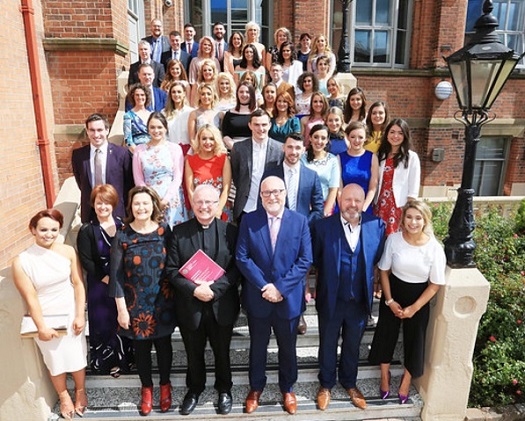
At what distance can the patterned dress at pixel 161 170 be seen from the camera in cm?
429

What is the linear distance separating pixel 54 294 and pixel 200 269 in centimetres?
126

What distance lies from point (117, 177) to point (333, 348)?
272 centimetres

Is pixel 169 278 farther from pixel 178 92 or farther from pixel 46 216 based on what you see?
pixel 178 92

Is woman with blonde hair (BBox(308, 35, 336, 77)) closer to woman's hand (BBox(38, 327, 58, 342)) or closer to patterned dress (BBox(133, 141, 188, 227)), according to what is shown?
patterned dress (BBox(133, 141, 188, 227))

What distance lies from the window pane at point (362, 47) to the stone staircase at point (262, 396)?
8.71 m

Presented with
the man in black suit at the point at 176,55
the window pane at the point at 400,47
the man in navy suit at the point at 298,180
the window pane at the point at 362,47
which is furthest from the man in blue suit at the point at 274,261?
the window pane at the point at 400,47

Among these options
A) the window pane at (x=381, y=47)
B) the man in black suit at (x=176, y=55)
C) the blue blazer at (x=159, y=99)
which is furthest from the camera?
the window pane at (x=381, y=47)

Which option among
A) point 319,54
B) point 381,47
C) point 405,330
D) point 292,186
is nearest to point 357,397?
point 405,330

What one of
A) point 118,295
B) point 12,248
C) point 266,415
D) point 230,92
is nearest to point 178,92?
point 230,92

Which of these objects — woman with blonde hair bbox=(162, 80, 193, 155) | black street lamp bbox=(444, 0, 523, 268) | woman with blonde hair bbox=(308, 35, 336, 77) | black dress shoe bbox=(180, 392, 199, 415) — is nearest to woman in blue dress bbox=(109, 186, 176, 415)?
black dress shoe bbox=(180, 392, 199, 415)

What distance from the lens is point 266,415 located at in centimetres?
385

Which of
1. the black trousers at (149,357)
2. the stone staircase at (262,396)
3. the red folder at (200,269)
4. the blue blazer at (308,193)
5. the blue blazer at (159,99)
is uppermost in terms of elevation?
the blue blazer at (159,99)

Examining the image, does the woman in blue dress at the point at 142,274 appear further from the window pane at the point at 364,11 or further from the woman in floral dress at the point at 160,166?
the window pane at the point at 364,11

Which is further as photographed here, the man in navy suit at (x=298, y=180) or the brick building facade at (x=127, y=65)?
the brick building facade at (x=127, y=65)
